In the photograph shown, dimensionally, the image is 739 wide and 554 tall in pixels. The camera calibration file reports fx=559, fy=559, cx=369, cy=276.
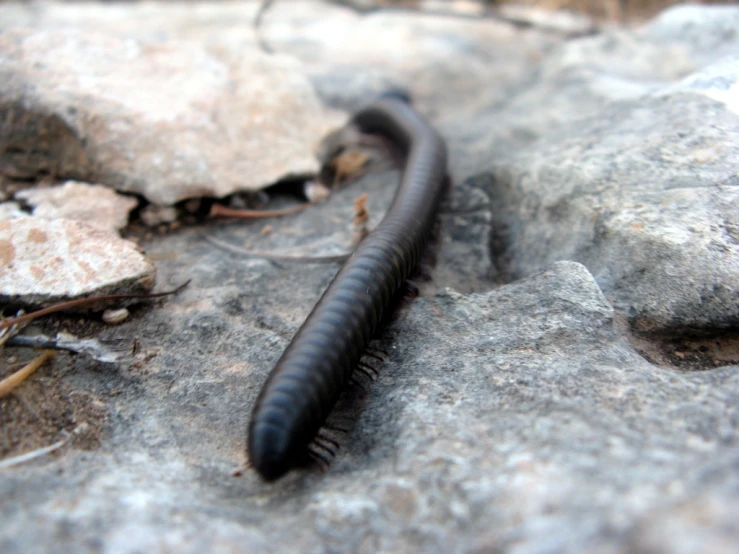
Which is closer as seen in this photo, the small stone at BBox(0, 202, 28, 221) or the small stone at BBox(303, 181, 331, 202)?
the small stone at BBox(0, 202, 28, 221)

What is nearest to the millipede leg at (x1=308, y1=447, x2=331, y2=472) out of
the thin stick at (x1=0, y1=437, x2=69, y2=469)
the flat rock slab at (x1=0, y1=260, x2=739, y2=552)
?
the flat rock slab at (x1=0, y1=260, x2=739, y2=552)

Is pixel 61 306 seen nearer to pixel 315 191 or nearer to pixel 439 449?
pixel 439 449

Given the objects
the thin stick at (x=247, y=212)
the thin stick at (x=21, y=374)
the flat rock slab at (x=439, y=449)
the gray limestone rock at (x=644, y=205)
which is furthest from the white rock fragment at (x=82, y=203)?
the gray limestone rock at (x=644, y=205)

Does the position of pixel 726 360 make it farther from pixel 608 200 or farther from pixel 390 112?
pixel 390 112

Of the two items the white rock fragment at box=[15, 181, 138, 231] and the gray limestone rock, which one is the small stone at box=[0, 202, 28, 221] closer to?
the white rock fragment at box=[15, 181, 138, 231]

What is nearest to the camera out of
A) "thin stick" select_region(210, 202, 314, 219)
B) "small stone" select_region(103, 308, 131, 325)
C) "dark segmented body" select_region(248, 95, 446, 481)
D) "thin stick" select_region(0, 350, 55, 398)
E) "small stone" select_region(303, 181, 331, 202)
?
"dark segmented body" select_region(248, 95, 446, 481)

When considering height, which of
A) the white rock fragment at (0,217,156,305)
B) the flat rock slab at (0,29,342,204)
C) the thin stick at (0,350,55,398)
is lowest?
the thin stick at (0,350,55,398)
